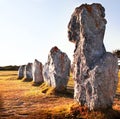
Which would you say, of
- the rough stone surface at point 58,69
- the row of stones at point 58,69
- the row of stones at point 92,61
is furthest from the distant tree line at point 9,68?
the row of stones at point 92,61

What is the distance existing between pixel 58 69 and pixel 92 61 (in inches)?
438

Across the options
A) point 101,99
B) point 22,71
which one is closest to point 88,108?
point 101,99

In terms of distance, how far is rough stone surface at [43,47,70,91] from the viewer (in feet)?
87.1

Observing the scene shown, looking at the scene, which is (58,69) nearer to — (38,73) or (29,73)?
(38,73)

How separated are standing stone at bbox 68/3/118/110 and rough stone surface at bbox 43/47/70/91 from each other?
900 centimetres

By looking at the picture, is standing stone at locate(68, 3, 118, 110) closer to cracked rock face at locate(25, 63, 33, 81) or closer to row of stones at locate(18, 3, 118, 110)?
row of stones at locate(18, 3, 118, 110)

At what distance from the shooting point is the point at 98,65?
15609 millimetres

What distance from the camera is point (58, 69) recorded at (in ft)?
89.4

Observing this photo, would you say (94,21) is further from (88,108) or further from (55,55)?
(55,55)

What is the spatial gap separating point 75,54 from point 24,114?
377 cm

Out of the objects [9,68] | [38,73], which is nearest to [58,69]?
[38,73]

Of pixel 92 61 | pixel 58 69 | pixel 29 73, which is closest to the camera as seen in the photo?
pixel 92 61

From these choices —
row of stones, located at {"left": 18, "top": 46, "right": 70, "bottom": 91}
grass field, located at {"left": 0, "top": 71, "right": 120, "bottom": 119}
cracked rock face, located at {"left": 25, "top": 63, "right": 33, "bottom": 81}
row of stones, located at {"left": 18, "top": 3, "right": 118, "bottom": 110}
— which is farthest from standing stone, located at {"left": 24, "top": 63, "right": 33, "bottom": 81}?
row of stones, located at {"left": 18, "top": 3, "right": 118, "bottom": 110}

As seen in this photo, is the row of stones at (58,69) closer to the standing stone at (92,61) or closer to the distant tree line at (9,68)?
the standing stone at (92,61)
